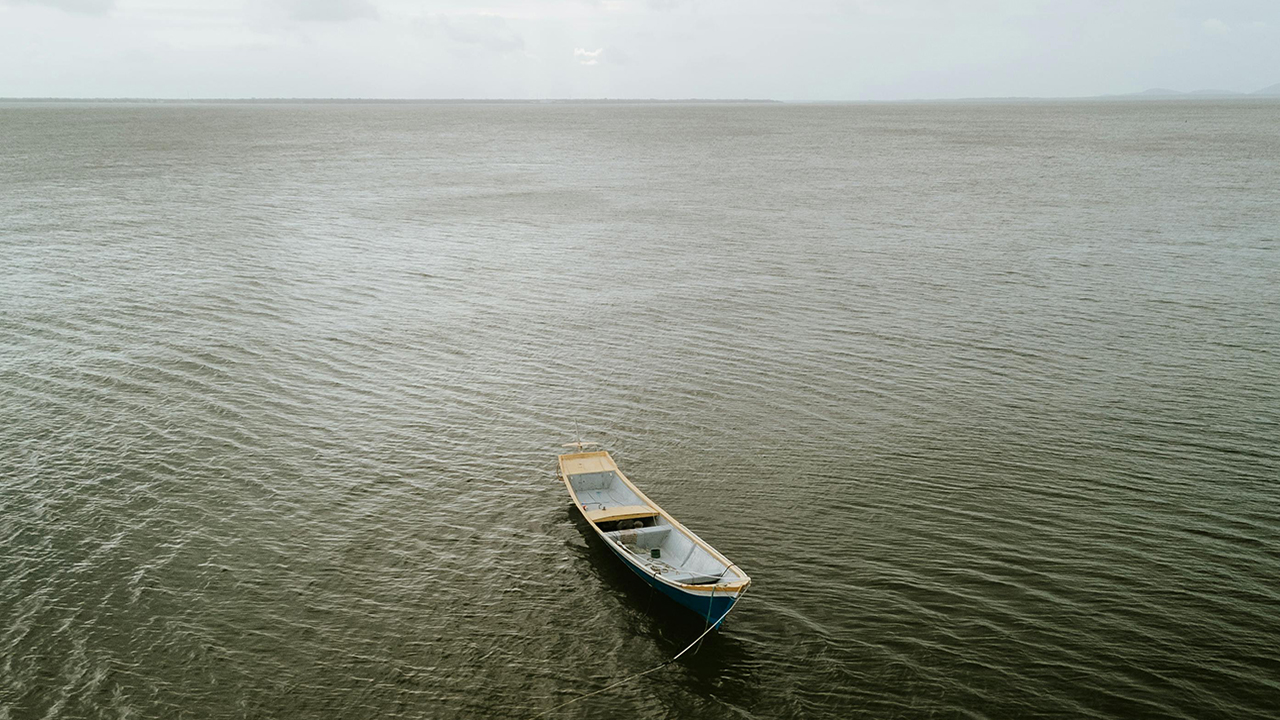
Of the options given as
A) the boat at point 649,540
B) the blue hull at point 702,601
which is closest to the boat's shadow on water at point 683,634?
the blue hull at point 702,601

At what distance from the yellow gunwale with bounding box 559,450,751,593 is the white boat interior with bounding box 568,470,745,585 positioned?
0.15ft

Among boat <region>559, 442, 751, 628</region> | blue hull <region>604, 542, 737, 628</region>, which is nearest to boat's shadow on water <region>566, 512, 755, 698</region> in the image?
blue hull <region>604, 542, 737, 628</region>

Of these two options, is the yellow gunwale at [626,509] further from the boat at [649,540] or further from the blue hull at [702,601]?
the blue hull at [702,601]

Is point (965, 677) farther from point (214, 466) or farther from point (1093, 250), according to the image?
point (1093, 250)

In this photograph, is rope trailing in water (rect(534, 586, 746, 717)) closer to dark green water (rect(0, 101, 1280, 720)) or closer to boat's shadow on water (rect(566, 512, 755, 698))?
boat's shadow on water (rect(566, 512, 755, 698))

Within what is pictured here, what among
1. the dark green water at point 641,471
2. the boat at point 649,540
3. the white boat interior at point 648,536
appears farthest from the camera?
the white boat interior at point 648,536

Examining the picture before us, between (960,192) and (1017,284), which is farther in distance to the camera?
(960,192)

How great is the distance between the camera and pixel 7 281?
196 ft

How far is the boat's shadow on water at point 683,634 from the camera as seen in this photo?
22.9 metres

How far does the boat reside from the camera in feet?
79.3

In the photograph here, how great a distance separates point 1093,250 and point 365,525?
63.0 m

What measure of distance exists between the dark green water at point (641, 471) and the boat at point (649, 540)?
3.20ft

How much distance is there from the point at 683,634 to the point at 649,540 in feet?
14.1

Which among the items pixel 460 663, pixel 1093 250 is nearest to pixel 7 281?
pixel 460 663
